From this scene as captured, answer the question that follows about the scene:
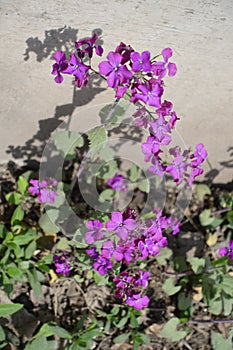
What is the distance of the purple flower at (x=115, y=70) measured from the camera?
1561 millimetres

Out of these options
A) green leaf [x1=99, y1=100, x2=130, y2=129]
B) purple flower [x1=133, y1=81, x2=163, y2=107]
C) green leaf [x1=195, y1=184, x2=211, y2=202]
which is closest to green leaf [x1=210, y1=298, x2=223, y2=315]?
green leaf [x1=195, y1=184, x2=211, y2=202]

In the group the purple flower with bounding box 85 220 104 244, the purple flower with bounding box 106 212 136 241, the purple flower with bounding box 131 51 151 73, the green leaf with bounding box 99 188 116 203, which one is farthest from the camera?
the green leaf with bounding box 99 188 116 203

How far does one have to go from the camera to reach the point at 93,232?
1856 mm

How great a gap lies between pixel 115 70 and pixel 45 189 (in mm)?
846

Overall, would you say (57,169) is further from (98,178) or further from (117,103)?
(117,103)

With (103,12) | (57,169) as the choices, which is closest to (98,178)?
(57,169)

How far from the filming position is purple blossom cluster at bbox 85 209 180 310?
1700 mm

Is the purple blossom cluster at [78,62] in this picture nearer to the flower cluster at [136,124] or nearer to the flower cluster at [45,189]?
the flower cluster at [136,124]

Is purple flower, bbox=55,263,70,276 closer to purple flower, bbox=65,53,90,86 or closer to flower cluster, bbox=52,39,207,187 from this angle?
flower cluster, bbox=52,39,207,187

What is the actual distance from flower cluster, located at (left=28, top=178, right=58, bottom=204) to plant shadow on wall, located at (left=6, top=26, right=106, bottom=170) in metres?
0.25

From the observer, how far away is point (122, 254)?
1.76 metres

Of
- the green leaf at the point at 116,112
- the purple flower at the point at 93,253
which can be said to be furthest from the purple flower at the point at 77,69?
the purple flower at the point at 93,253

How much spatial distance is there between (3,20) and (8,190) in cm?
117

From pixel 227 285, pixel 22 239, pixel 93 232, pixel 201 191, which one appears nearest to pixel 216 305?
pixel 227 285
